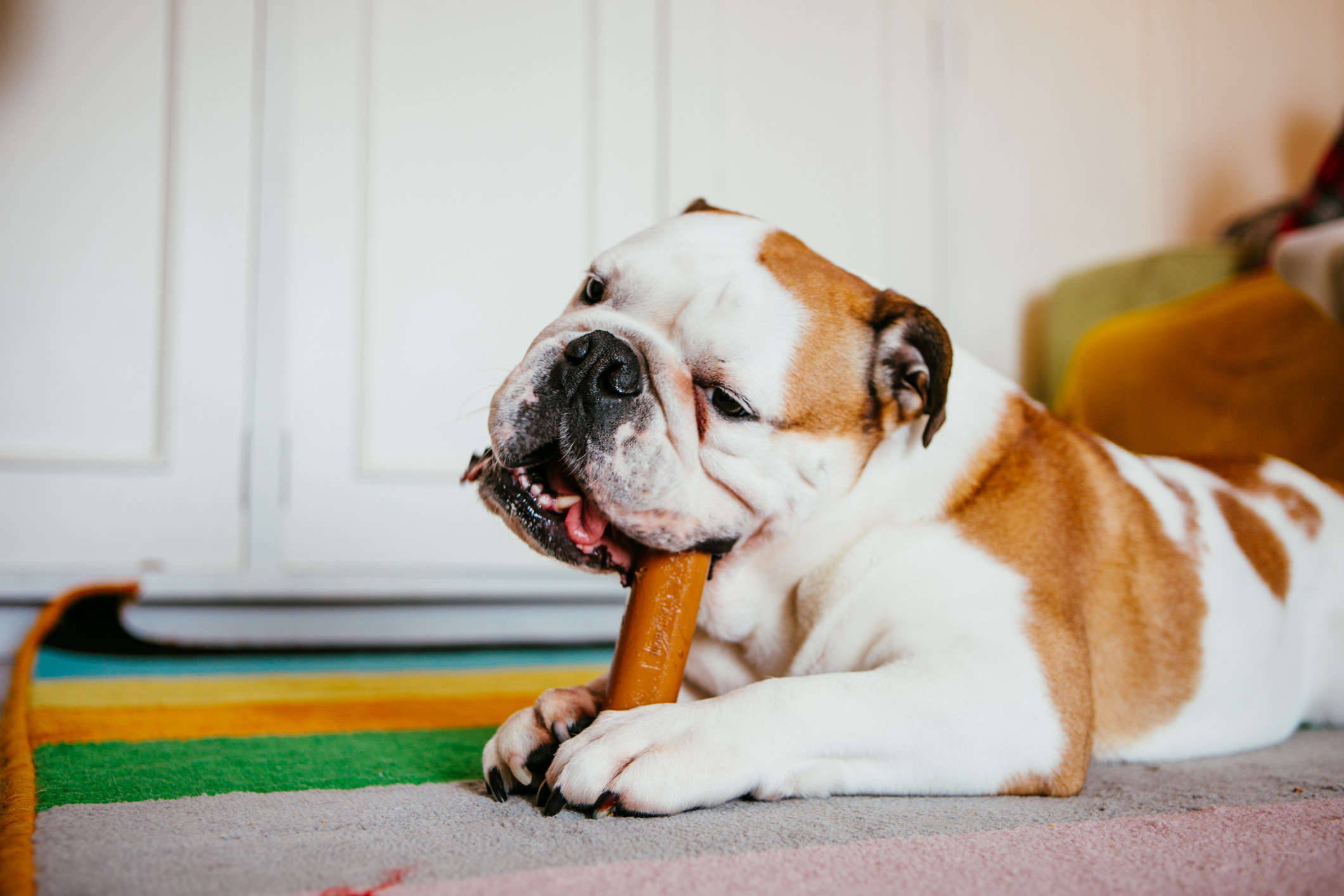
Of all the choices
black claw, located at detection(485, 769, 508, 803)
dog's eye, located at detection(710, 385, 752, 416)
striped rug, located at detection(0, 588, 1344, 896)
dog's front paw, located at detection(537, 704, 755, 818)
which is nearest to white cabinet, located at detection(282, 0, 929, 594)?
striped rug, located at detection(0, 588, 1344, 896)

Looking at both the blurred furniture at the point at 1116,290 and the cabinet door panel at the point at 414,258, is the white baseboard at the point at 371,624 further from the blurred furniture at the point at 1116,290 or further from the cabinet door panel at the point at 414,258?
the blurred furniture at the point at 1116,290

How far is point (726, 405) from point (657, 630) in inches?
11.5

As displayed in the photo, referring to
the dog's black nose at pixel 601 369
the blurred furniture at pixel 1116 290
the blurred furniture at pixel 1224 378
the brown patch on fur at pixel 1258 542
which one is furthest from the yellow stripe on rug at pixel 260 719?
the blurred furniture at pixel 1116 290

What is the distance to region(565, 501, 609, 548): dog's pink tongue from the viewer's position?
116 centimetres

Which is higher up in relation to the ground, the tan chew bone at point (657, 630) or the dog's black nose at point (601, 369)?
the dog's black nose at point (601, 369)

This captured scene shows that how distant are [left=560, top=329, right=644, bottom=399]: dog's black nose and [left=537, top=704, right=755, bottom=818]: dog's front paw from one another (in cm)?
38

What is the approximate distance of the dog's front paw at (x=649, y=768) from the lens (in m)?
0.92

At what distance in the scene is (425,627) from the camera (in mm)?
2893

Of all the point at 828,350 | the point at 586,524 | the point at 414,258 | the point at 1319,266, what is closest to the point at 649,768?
the point at 586,524

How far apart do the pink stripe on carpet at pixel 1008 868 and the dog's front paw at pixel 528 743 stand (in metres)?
0.16

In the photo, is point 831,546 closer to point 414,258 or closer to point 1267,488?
point 1267,488

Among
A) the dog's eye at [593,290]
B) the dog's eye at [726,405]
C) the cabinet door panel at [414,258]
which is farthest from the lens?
the cabinet door panel at [414,258]

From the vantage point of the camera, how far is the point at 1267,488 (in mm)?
1707

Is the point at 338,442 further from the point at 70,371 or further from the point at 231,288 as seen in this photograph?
the point at 70,371
